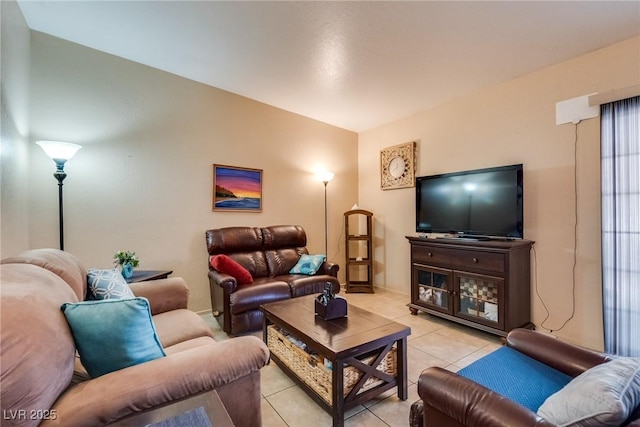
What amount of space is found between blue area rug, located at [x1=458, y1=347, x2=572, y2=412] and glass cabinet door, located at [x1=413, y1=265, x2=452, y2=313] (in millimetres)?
1522

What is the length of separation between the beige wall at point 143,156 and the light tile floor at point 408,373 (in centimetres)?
120

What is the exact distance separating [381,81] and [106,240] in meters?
3.33

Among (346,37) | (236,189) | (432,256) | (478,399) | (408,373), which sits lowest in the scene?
(408,373)

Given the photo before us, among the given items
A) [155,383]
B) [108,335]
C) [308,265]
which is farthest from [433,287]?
[108,335]

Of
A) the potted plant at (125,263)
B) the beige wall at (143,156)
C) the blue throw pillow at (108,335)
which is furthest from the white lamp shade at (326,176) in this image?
the blue throw pillow at (108,335)

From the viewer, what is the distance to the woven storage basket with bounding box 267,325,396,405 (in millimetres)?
1620

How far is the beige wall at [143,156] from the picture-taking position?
8.16 feet

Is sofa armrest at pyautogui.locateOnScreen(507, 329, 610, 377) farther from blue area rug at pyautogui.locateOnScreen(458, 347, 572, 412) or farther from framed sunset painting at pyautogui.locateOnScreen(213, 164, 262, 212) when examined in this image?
framed sunset painting at pyautogui.locateOnScreen(213, 164, 262, 212)

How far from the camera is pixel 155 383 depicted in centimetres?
94

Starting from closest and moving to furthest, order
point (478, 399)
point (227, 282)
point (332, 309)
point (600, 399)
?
point (600, 399), point (478, 399), point (332, 309), point (227, 282)

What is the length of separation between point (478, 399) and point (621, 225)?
7.89 feet

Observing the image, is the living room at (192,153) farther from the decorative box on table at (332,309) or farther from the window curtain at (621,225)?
the decorative box on table at (332,309)

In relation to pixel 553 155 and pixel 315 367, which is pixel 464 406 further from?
pixel 553 155

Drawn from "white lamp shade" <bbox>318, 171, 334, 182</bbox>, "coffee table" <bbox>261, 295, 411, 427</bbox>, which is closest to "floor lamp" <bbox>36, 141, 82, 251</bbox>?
"coffee table" <bbox>261, 295, 411, 427</bbox>
